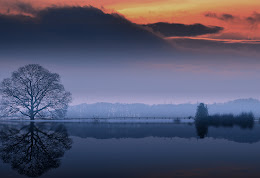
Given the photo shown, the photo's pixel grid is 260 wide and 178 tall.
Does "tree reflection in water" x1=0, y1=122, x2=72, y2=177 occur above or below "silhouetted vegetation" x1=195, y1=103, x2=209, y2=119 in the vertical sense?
below

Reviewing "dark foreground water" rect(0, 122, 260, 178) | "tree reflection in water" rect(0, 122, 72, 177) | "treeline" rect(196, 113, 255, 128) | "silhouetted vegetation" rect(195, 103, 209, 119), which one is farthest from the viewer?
"silhouetted vegetation" rect(195, 103, 209, 119)

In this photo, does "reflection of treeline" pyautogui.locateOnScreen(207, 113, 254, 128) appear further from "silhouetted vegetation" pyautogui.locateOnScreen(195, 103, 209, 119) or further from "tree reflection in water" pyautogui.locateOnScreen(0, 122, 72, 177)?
"tree reflection in water" pyautogui.locateOnScreen(0, 122, 72, 177)

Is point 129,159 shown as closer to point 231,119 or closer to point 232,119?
point 231,119

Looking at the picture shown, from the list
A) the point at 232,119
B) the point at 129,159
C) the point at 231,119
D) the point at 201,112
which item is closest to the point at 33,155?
the point at 129,159

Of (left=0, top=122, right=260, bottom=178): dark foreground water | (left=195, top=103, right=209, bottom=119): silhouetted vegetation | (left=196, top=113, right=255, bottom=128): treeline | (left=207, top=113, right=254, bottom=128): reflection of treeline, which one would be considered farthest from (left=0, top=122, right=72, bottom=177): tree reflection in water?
(left=195, top=103, right=209, bottom=119): silhouetted vegetation

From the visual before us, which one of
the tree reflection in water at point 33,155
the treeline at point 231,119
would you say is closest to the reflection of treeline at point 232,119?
the treeline at point 231,119

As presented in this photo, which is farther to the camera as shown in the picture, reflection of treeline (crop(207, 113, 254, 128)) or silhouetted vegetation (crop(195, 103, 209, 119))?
→ silhouetted vegetation (crop(195, 103, 209, 119))

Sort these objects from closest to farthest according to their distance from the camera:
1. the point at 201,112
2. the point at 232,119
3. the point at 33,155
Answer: the point at 33,155
the point at 232,119
the point at 201,112

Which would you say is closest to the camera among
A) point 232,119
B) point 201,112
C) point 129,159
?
point 129,159

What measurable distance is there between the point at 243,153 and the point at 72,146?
17344 millimetres

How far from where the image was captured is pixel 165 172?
2088 centimetres

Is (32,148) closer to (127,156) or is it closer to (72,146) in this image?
(72,146)

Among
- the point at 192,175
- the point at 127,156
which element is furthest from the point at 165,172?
the point at 127,156

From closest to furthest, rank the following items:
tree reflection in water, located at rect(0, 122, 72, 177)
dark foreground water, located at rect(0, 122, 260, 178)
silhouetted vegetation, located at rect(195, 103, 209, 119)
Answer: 1. dark foreground water, located at rect(0, 122, 260, 178)
2. tree reflection in water, located at rect(0, 122, 72, 177)
3. silhouetted vegetation, located at rect(195, 103, 209, 119)
